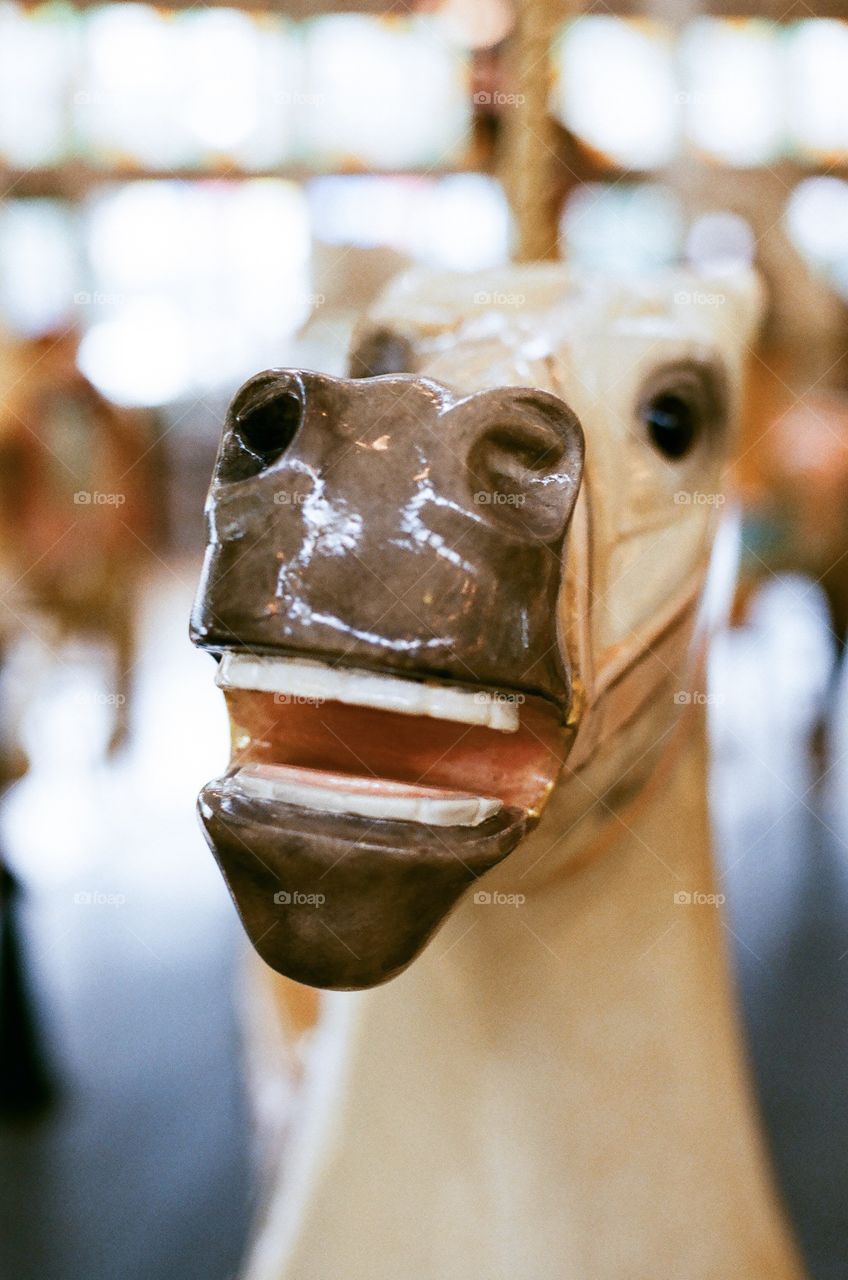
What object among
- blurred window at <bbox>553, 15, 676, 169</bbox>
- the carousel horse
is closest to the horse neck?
the carousel horse

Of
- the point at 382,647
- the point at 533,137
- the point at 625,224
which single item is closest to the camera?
the point at 382,647

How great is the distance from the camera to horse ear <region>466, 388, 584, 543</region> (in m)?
0.55

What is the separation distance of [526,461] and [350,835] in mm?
188

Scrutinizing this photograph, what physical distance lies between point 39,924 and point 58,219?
623 cm

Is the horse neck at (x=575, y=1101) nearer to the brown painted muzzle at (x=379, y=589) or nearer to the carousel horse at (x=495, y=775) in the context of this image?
the carousel horse at (x=495, y=775)

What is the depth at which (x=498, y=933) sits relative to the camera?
760 mm

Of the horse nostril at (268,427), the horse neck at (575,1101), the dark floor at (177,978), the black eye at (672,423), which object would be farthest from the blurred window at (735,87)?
the horse nostril at (268,427)

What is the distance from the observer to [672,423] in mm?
774

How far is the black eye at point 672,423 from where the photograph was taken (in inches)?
30.0

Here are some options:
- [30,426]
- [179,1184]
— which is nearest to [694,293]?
[179,1184]

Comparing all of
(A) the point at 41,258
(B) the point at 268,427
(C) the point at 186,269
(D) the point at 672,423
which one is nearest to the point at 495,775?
(B) the point at 268,427

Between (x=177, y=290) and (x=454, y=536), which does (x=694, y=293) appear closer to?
(x=454, y=536)

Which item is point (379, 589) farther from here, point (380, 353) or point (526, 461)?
point (380, 353)

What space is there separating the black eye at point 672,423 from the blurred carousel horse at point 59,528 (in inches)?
80.4
